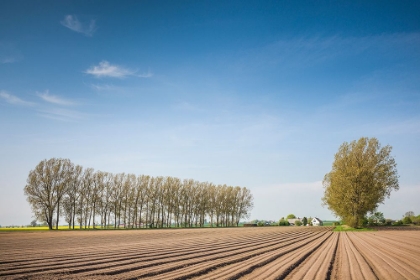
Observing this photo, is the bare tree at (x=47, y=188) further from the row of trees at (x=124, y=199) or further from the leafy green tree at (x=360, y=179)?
the leafy green tree at (x=360, y=179)

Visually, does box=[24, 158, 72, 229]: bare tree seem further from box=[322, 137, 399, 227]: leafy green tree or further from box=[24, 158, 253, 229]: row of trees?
box=[322, 137, 399, 227]: leafy green tree

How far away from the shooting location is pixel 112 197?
7244 centimetres

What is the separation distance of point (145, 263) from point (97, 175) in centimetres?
6238

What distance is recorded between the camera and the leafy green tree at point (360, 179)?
1918 inches

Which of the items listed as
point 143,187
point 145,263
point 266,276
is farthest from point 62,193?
point 266,276

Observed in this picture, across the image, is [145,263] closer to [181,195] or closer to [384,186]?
[384,186]

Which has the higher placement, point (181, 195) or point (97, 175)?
point (97, 175)

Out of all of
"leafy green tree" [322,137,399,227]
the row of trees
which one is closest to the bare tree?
the row of trees

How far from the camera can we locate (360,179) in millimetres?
48938

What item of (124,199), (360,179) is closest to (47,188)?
(124,199)

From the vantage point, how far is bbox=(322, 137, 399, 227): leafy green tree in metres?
48.7

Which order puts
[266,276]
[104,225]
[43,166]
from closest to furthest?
[266,276] < [43,166] < [104,225]

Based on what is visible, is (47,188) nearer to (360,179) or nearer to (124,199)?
(124,199)

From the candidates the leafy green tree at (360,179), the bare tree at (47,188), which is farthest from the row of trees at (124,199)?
the leafy green tree at (360,179)
